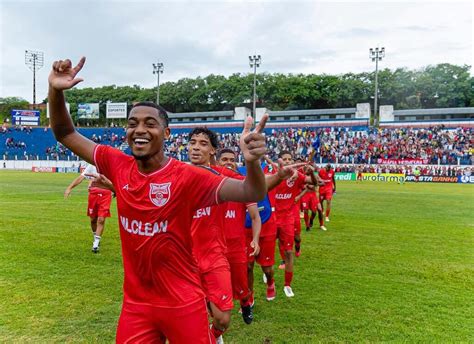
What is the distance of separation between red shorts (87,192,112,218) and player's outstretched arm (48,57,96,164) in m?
6.97

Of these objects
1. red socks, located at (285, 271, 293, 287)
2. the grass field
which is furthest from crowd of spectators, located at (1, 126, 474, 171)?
red socks, located at (285, 271, 293, 287)

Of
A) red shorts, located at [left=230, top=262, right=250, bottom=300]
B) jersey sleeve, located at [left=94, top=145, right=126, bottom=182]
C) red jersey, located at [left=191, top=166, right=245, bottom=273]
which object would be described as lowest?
red shorts, located at [left=230, top=262, right=250, bottom=300]

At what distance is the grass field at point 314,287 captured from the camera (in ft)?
18.2

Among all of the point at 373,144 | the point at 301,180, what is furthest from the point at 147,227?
the point at 373,144

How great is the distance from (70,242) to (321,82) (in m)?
76.3

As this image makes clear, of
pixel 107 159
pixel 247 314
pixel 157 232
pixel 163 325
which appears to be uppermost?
pixel 107 159

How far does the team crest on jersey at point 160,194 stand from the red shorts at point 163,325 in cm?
76

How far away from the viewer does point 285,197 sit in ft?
25.5

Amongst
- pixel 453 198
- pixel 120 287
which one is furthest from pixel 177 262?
pixel 453 198

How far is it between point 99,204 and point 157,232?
7.69 meters

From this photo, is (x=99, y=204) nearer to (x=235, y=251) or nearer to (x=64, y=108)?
(x=235, y=251)

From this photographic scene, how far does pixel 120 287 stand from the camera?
24.1 ft

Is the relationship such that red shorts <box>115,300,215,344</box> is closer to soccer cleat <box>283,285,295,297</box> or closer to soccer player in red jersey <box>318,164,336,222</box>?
soccer cleat <box>283,285,295,297</box>

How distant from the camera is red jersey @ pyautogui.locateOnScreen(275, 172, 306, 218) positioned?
7.66 metres
